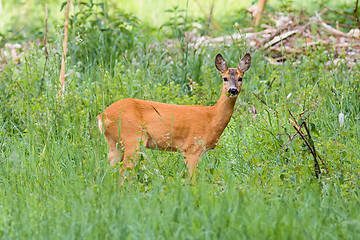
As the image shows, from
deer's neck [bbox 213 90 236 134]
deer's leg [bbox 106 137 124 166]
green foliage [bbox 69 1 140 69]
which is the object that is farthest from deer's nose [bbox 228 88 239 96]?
green foliage [bbox 69 1 140 69]

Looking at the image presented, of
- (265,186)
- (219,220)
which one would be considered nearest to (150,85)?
(265,186)

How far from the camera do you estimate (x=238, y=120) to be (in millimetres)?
6406

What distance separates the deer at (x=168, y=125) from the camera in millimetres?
5223

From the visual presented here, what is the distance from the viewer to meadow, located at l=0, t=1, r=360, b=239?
3.57 metres

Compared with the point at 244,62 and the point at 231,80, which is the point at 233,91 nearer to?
the point at 231,80

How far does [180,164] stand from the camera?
5324 mm

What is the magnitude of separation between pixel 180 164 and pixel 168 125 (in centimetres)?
34

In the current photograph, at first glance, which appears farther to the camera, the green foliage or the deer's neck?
the green foliage

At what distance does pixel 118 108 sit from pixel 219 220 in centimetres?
197

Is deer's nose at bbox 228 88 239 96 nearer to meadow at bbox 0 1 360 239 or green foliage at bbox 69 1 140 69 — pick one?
meadow at bbox 0 1 360 239

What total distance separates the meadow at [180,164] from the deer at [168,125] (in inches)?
5.4

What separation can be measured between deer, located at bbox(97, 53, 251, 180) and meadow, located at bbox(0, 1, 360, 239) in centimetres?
14

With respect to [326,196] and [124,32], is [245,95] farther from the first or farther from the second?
[326,196]

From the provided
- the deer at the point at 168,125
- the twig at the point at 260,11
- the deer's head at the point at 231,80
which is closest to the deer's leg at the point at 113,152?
the deer at the point at 168,125
